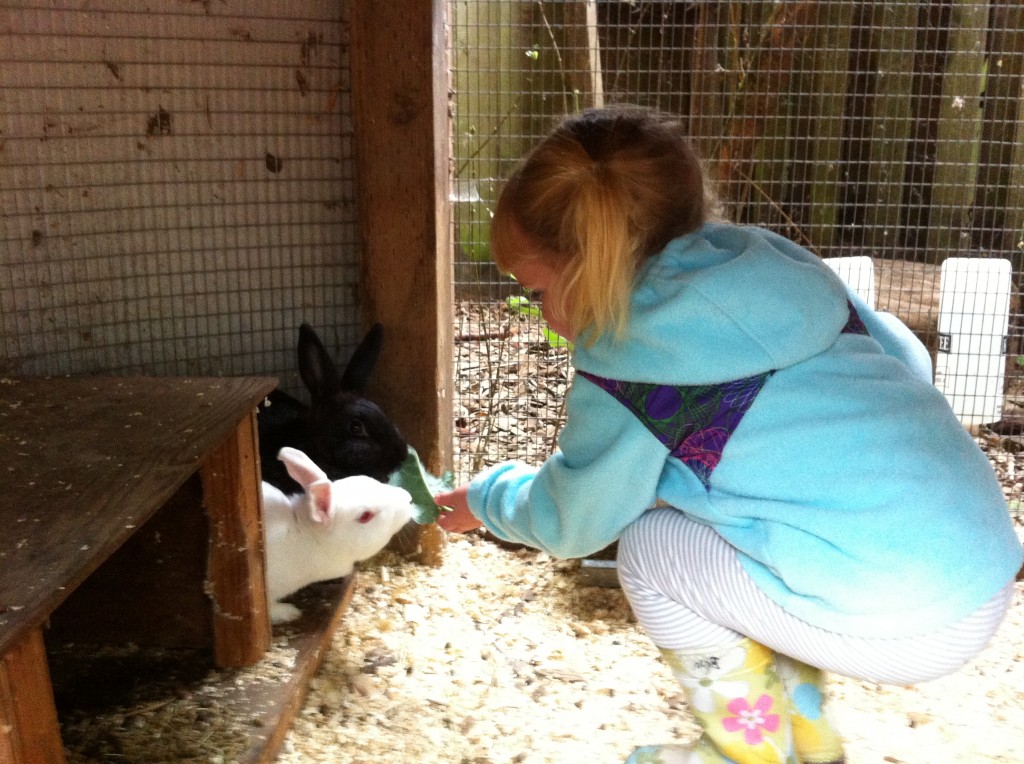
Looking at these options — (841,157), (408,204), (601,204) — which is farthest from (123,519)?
(841,157)

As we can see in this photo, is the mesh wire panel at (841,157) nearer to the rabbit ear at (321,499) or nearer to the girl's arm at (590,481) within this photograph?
the rabbit ear at (321,499)

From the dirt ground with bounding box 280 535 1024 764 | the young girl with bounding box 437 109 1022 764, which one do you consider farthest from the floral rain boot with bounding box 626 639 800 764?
the dirt ground with bounding box 280 535 1024 764

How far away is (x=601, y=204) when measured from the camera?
1.52 meters

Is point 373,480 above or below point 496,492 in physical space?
below

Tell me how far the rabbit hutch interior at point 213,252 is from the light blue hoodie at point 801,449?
0.96m

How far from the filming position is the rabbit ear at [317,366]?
2852 mm

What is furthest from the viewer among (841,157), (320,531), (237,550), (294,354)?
(841,157)

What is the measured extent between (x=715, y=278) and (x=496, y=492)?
0.58 meters

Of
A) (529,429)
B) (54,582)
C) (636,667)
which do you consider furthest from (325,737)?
(529,429)

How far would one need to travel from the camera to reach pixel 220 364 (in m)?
3.01

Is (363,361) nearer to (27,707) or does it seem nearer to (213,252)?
(213,252)

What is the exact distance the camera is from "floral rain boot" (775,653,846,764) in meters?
1.74

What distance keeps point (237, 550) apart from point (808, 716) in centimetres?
119

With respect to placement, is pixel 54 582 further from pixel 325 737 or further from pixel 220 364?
pixel 220 364
